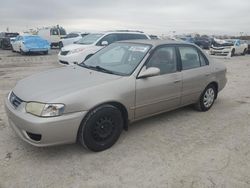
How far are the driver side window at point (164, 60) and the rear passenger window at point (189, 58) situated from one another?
25cm

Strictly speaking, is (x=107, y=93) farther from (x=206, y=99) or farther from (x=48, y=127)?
(x=206, y=99)

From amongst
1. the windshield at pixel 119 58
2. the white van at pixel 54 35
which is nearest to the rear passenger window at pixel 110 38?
the windshield at pixel 119 58

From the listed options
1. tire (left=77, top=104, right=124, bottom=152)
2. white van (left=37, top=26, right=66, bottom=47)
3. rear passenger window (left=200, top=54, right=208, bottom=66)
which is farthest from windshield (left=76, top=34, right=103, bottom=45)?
white van (left=37, top=26, right=66, bottom=47)

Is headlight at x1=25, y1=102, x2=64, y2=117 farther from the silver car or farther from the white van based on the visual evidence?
the white van

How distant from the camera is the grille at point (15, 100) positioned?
130 inches

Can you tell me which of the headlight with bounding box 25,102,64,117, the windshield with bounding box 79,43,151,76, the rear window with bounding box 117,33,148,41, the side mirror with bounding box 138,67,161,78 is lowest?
the headlight with bounding box 25,102,64,117

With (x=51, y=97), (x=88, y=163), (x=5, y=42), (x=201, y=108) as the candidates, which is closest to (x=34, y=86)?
(x=51, y=97)

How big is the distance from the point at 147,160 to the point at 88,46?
7652 mm

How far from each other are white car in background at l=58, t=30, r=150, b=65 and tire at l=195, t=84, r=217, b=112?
551 cm

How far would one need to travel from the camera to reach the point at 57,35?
26062 mm

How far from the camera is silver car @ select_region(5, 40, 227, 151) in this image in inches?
121

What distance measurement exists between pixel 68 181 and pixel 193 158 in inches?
64.8

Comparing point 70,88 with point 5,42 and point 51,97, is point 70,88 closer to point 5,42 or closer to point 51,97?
point 51,97

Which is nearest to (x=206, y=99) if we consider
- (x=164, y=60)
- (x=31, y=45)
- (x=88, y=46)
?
(x=164, y=60)
